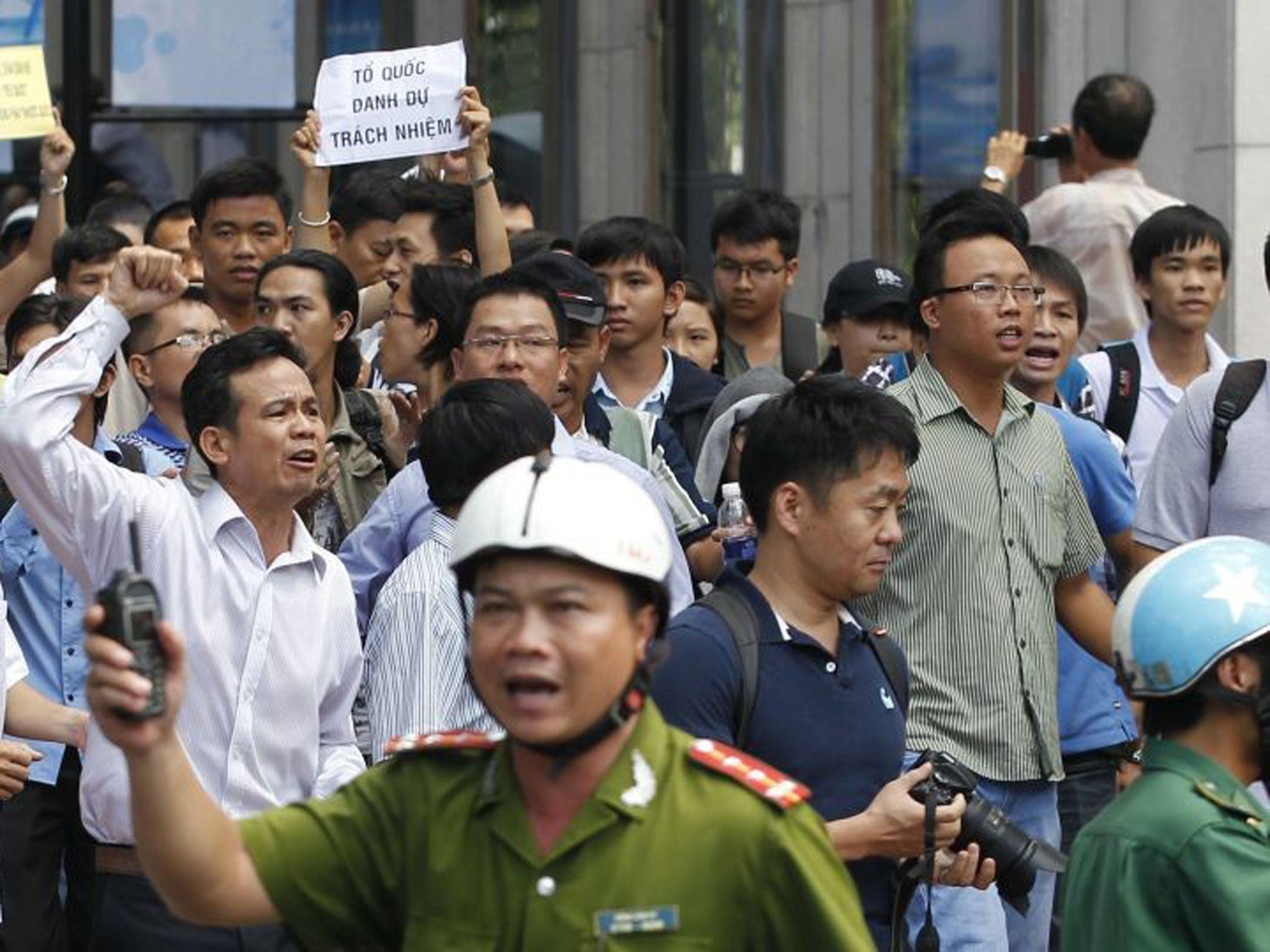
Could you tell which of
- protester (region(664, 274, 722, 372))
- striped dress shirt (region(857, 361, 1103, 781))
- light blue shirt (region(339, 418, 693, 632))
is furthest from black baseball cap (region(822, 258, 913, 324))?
light blue shirt (region(339, 418, 693, 632))

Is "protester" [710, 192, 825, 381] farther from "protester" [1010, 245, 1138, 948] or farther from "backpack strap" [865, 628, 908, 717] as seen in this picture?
"backpack strap" [865, 628, 908, 717]

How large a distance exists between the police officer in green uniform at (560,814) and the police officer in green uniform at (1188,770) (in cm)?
78

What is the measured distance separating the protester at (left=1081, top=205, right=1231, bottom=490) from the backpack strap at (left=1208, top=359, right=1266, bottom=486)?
168cm

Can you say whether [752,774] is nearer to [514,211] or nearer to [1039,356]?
[1039,356]

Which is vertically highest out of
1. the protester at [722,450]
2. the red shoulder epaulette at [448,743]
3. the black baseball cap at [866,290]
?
the black baseball cap at [866,290]

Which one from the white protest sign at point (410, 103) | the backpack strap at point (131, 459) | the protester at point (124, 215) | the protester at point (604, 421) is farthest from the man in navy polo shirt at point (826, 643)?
the protester at point (124, 215)

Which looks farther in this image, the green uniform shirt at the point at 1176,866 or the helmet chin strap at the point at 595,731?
the green uniform shirt at the point at 1176,866

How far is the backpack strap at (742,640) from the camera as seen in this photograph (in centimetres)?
590

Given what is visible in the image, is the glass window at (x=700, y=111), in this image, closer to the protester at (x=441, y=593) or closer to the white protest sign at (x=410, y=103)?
the white protest sign at (x=410, y=103)

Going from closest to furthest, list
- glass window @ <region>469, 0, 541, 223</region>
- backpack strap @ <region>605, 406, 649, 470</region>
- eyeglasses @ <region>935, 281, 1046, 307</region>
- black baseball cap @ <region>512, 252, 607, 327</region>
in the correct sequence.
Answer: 1. eyeglasses @ <region>935, 281, 1046, 307</region>
2. backpack strap @ <region>605, 406, 649, 470</region>
3. black baseball cap @ <region>512, 252, 607, 327</region>
4. glass window @ <region>469, 0, 541, 223</region>

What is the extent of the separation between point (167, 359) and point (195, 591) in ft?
6.72

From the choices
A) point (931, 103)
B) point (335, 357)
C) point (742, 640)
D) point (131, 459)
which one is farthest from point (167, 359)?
point (931, 103)

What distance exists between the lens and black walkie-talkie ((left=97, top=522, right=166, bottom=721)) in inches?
156

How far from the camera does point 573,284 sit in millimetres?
8656
